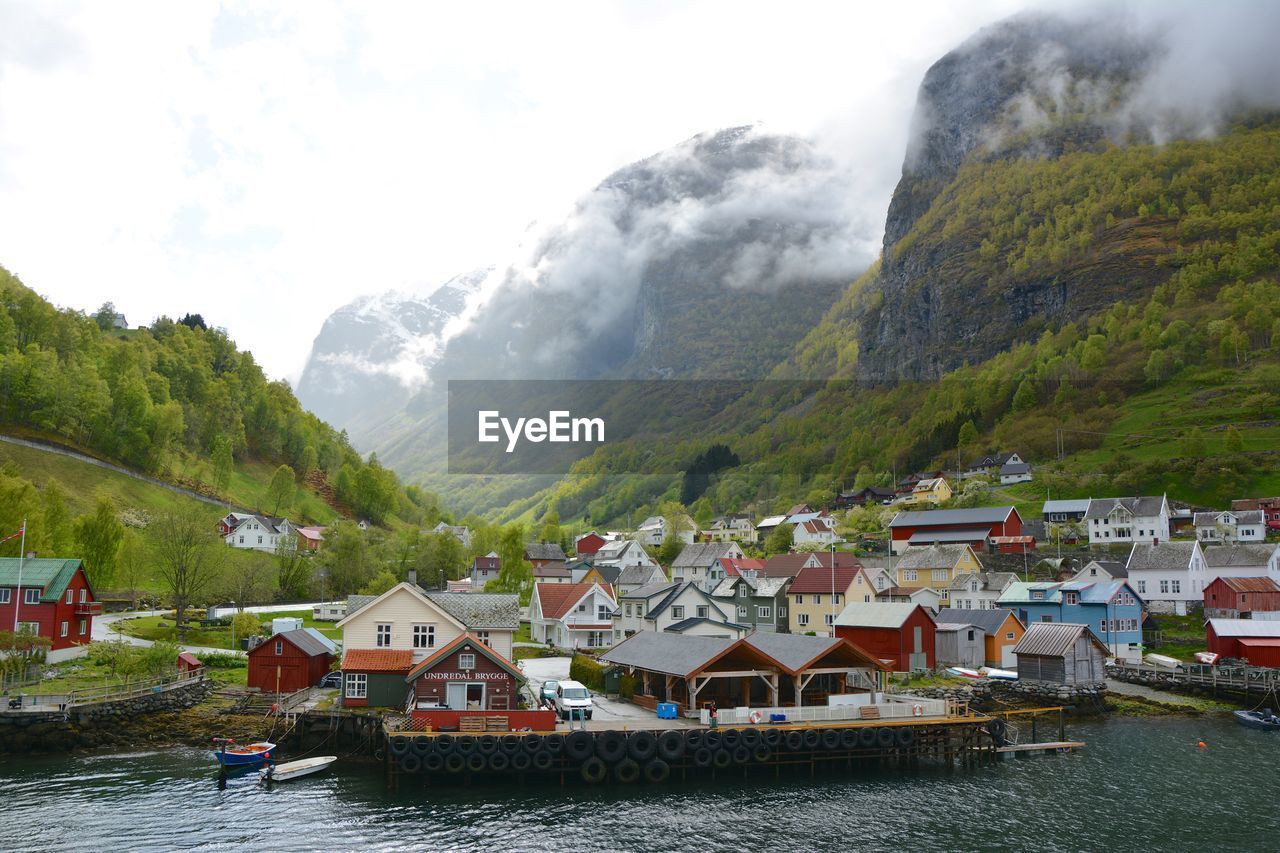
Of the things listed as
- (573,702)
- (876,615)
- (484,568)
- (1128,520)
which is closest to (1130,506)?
(1128,520)

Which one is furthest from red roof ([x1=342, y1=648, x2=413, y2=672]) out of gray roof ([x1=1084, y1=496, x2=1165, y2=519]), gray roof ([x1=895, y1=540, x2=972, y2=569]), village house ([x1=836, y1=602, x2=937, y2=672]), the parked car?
gray roof ([x1=1084, y1=496, x2=1165, y2=519])

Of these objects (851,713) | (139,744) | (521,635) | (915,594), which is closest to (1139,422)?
(915,594)

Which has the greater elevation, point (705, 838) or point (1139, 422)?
point (1139, 422)

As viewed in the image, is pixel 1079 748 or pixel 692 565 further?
pixel 692 565

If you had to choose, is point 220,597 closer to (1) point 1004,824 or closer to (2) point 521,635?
(2) point 521,635

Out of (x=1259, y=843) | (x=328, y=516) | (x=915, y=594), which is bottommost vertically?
(x=1259, y=843)

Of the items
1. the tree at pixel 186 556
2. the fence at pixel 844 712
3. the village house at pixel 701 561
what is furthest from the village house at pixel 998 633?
the tree at pixel 186 556
